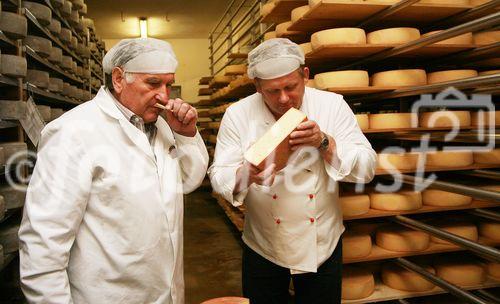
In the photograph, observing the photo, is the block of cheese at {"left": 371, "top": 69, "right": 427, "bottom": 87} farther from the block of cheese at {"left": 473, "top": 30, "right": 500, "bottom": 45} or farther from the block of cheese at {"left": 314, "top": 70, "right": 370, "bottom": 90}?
the block of cheese at {"left": 473, "top": 30, "right": 500, "bottom": 45}

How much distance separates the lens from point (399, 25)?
2.44 meters

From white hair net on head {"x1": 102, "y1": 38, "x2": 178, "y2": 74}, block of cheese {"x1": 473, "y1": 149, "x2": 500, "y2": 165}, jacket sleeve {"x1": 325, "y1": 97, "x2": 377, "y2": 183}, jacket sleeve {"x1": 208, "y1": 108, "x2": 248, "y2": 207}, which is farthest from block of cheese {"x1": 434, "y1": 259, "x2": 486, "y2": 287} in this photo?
white hair net on head {"x1": 102, "y1": 38, "x2": 178, "y2": 74}

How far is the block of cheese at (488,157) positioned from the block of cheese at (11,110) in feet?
8.07

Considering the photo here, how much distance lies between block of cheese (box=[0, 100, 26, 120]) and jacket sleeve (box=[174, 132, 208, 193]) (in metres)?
0.93

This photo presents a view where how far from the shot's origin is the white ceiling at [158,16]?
256 inches

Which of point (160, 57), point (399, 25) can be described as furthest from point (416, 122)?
point (160, 57)

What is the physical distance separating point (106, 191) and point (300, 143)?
65 cm

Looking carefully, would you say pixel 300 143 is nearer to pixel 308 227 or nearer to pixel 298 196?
pixel 298 196

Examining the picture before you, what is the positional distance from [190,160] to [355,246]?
51.0 inches

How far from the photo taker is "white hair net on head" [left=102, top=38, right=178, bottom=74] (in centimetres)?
114

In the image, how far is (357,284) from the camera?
2.20 metres

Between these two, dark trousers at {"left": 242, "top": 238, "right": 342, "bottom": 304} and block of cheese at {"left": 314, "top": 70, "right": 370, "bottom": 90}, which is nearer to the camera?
dark trousers at {"left": 242, "top": 238, "right": 342, "bottom": 304}

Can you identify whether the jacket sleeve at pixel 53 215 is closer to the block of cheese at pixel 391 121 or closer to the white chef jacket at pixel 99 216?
the white chef jacket at pixel 99 216

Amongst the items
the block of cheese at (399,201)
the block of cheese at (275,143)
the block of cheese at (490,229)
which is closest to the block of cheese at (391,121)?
the block of cheese at (399,201)
